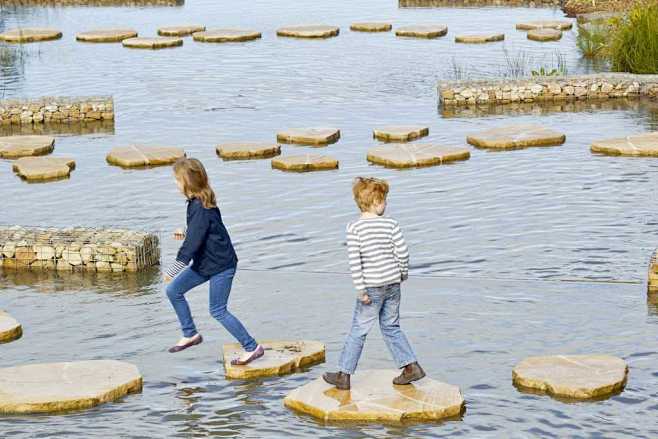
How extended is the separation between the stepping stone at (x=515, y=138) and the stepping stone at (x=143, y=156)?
4.17 meters

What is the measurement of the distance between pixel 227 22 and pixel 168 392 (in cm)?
2423

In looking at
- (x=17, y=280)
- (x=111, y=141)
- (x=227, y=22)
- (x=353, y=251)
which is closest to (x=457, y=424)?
(x=353, y=251)

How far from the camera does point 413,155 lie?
720 inches

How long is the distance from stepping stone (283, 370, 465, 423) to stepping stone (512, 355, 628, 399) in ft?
1.96

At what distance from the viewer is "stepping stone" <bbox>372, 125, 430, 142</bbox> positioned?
64.5 ft

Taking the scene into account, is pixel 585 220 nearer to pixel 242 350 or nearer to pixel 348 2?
pixel 242 350

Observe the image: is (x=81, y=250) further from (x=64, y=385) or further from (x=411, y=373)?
(x=411, y=373)

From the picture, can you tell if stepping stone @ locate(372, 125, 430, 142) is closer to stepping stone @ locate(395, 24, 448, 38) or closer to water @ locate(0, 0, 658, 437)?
water @ locate(0, 0, 658, 437)

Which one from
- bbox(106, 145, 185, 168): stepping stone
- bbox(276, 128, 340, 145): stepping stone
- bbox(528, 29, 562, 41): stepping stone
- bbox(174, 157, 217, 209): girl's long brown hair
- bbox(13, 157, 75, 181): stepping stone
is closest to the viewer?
bbox(174, 157, 217, 209): girl's long brown hair

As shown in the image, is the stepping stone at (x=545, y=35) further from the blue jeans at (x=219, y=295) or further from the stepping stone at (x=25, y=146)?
the blue jeans at (x=219, y=295)

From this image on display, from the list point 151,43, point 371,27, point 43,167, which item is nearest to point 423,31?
point 371,27

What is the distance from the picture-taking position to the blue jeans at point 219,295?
10055mm

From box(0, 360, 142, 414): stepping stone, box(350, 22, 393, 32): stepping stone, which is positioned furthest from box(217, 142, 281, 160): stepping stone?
box(350, 22, 393, 32): stepping stone

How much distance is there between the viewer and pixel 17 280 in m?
13.2
